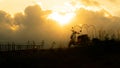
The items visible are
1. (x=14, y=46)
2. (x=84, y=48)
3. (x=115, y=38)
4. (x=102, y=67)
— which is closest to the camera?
(x=102, y=67)

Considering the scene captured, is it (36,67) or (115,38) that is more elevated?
(115,38)

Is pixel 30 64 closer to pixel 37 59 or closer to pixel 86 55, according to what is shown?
pixel 37 59

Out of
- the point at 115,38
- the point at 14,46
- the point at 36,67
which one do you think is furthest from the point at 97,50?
the point at 14,46

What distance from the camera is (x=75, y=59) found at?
68.8ft

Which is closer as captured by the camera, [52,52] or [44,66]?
[44,66]

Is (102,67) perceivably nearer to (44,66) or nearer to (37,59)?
(44,66)

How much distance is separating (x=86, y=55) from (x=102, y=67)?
341 centimetres

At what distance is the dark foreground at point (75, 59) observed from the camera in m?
19.6

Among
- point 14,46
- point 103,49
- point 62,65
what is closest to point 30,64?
point 62,65

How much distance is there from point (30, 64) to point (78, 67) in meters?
3.53

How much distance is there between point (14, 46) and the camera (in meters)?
43.2

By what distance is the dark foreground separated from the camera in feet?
64.3

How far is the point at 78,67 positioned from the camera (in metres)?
19.0

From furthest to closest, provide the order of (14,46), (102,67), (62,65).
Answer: (14,46), (62,65), (102,67)
